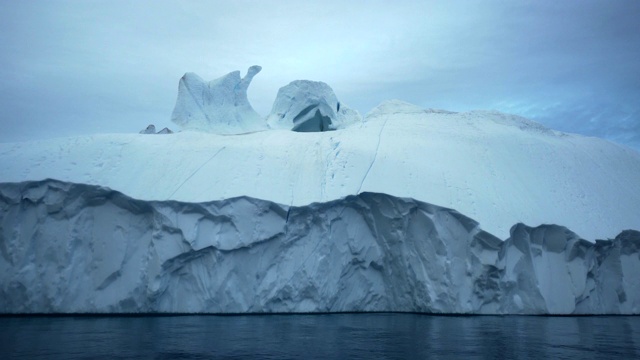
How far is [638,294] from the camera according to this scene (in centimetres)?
1407

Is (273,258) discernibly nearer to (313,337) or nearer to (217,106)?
(313,337)

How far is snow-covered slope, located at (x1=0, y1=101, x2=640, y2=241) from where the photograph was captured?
12.8 metres

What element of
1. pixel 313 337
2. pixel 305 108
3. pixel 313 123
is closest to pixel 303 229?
pixel 313 337

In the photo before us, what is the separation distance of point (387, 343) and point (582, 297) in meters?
7.93

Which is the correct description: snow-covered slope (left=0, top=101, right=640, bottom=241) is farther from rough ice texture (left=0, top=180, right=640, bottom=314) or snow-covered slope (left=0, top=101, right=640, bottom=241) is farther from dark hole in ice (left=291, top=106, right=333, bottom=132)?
dark hole in ice (left=291, top=106, right=333, bottom=132)

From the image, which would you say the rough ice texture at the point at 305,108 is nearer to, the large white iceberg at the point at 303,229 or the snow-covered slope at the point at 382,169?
the snow-covered slope at the point at 382,169

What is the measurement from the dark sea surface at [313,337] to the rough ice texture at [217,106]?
26.8 feet

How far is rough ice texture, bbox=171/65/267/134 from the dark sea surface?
8.17 m

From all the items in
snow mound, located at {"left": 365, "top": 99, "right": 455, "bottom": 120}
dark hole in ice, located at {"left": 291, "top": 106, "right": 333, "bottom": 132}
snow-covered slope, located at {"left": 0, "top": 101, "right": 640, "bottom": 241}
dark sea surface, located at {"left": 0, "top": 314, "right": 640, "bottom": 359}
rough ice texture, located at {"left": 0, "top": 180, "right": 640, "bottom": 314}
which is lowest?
dark sea surface, located at {"left": 0, "top": 314, "right": 640, "bottom": 359}

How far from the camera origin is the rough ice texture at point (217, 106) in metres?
17.9

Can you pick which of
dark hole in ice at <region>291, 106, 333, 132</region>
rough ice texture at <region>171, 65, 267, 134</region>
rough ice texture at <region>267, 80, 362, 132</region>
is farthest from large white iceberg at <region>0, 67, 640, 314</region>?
dark hole in ice at <region>291, 106, 333, 132</region>

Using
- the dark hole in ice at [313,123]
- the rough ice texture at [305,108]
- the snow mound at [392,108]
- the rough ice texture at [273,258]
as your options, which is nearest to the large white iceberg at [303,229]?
the rough ice texture at [273,258]

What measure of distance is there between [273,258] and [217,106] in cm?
783

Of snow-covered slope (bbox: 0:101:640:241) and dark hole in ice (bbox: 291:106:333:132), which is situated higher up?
dark hole in ice (bbox: 291:106:333:132)
